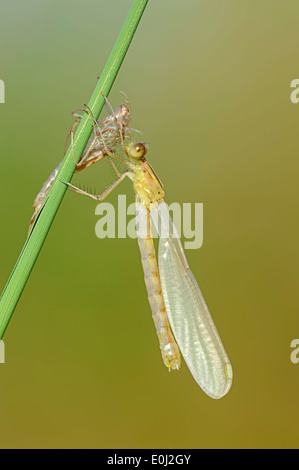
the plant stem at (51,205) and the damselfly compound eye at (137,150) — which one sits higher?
the damselfly compound eye at (137,150)

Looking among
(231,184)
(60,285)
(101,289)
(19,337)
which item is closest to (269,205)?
(231,184)

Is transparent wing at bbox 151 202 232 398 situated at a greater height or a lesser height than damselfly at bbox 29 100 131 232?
lesser

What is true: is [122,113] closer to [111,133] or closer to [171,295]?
[111,133]

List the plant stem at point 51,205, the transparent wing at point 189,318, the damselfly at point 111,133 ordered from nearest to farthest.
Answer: the plant stem at point 51,205 < the damselfly at point 111,133 < the transparent wing at point 189,318

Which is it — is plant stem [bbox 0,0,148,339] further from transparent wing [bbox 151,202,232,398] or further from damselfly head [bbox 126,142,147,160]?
transparent wing [bbox 151,202,232,398]

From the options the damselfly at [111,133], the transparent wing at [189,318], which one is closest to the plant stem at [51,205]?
the damselfly at [111,133]

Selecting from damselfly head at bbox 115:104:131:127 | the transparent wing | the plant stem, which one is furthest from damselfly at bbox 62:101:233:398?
the plant stem

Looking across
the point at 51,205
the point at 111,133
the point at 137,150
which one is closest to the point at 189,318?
the point at 137,150

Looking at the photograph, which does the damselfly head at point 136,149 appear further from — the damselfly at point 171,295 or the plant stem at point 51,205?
the plant stem at point 51,205
